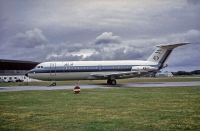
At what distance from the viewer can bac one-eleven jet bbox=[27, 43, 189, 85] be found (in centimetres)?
4550

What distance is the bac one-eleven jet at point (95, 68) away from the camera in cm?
4550

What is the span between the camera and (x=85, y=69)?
4562cm

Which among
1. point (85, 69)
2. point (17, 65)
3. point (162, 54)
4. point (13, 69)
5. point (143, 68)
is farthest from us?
point (13, 69)

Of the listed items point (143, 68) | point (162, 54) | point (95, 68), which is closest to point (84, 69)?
point (95, 68)

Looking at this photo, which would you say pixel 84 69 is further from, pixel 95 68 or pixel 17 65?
pixel 17 65

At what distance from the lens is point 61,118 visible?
1225cm

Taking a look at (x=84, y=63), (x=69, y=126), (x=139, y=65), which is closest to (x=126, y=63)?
(x=139, y=65)

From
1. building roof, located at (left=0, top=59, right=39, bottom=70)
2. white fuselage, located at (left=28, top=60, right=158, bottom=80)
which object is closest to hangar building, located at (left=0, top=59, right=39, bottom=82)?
building roof, located at (left=0, top=59, right=39, bottom=70)

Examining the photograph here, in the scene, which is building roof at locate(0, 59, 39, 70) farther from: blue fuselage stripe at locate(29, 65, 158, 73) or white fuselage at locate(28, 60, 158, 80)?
blue fuselage stripe at locate(29, 65, 158, 73)

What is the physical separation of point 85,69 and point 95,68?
1444 millimetres

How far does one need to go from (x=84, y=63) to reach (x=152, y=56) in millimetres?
10029

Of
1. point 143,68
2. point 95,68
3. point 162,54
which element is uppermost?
point 162,54

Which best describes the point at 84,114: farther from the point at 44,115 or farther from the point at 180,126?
the point at 180,126

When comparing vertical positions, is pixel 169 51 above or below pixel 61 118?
above
